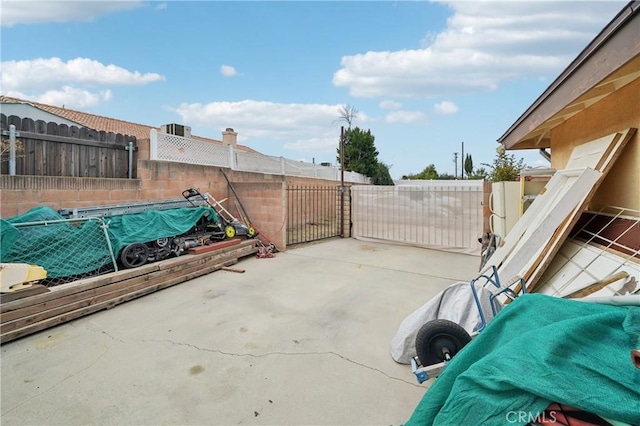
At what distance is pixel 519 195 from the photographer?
4.07m

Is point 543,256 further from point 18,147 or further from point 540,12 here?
point 18,147

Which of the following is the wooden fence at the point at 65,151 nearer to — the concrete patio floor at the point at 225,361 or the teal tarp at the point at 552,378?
the concrete patio floor at the point at 225,361

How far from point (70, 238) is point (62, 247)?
14 cm

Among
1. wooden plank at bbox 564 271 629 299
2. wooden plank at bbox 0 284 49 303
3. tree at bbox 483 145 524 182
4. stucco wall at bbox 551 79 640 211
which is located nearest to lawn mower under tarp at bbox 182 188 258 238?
wooden plank at bbox 0 284 49 303

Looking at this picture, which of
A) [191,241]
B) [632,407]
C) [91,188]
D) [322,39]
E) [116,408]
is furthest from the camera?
[322,39]

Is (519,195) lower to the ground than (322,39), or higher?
lower

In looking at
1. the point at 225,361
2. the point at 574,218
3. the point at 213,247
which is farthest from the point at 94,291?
the point at 574,218

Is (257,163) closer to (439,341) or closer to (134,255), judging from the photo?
(134,255)

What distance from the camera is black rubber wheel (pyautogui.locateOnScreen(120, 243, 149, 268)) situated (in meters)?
3.96

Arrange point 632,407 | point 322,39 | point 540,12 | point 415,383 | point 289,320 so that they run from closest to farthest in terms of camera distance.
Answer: point 632,407, point 415,383, point 289,320, point 540,12, point 322,39

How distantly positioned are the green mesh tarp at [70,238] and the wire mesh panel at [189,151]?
167 centimetres

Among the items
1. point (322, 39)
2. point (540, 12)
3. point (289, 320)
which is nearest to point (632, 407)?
point (289, 320)

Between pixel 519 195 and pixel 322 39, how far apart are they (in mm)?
6011

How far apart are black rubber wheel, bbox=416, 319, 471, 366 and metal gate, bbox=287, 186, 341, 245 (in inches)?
221
